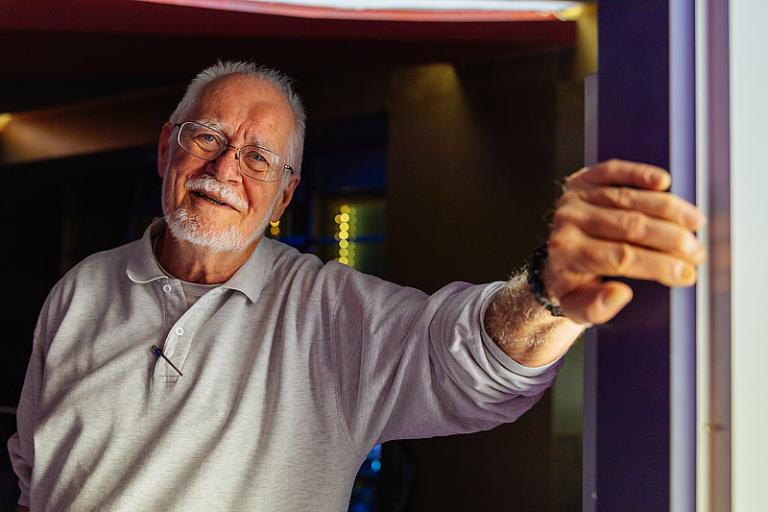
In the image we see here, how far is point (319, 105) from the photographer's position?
250 inches

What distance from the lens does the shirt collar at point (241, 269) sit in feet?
5.26

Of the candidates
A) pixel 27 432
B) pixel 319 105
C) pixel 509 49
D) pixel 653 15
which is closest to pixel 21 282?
pixel 319 105

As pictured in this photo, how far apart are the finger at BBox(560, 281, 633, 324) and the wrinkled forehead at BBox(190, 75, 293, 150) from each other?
1118 millimetres

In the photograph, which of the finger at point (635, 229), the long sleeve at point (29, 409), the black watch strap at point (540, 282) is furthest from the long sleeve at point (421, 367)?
the long sleeve at point (29, 409)

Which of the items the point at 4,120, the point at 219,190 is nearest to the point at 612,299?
the point at 219,190

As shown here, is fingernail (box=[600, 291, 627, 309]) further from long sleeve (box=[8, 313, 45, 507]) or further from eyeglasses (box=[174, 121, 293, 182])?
long sleeve (box=[8, 313, 45, 507])

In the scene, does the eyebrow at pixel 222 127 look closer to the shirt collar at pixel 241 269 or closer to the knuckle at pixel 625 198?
the shirt collar at pixel 241 269

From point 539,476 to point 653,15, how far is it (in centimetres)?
415

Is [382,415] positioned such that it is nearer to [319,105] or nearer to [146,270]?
[146,270]

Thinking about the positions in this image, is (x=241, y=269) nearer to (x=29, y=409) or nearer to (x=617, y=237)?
(x=29, y=409)

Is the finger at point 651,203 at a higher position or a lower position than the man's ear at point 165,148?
lower

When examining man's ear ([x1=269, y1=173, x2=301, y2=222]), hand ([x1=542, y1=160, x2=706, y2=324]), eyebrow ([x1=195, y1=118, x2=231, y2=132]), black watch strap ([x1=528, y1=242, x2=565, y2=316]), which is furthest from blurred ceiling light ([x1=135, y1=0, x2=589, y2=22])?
hand ([x1=542, y1=160, x2=706, y2=324])

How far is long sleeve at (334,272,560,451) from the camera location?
1.13 meters

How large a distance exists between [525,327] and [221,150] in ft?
3.14
